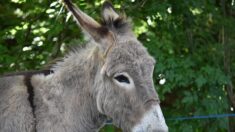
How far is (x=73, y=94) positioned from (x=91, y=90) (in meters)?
0.14

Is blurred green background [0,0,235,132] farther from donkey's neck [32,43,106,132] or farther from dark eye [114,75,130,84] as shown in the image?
dark eye [114,75,130,84]

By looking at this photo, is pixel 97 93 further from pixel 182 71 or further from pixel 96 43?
pixel 182 71

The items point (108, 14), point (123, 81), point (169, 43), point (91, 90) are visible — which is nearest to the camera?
point (123, 81)

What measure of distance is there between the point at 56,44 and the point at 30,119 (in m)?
2.72

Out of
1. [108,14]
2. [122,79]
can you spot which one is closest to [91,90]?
[122,79]

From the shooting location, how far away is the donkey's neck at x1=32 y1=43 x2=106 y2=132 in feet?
14.6

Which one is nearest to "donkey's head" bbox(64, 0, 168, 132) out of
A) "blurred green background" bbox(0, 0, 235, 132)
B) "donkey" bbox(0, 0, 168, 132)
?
"donkey" bbox(0, 0, 168, 132)

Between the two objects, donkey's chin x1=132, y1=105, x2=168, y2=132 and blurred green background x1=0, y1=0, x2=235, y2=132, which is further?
blurred green background x1=0, y1=0, x2=235, y2=132

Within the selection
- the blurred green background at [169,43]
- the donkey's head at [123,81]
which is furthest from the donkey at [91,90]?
the blurred green background at [169,43]

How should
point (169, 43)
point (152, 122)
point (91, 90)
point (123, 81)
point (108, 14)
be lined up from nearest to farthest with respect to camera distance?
1. point (152, 122)
2. point (123, 81)
3. point (91, 90)
4. point (108, 14)
5. point (169, 43)

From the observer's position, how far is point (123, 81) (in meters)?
4.31

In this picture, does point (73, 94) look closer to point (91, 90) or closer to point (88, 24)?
point (91, 90)

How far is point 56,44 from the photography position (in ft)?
22.9

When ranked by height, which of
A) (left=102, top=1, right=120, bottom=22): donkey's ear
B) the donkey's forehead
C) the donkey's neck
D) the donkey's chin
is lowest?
the donkey's chin
